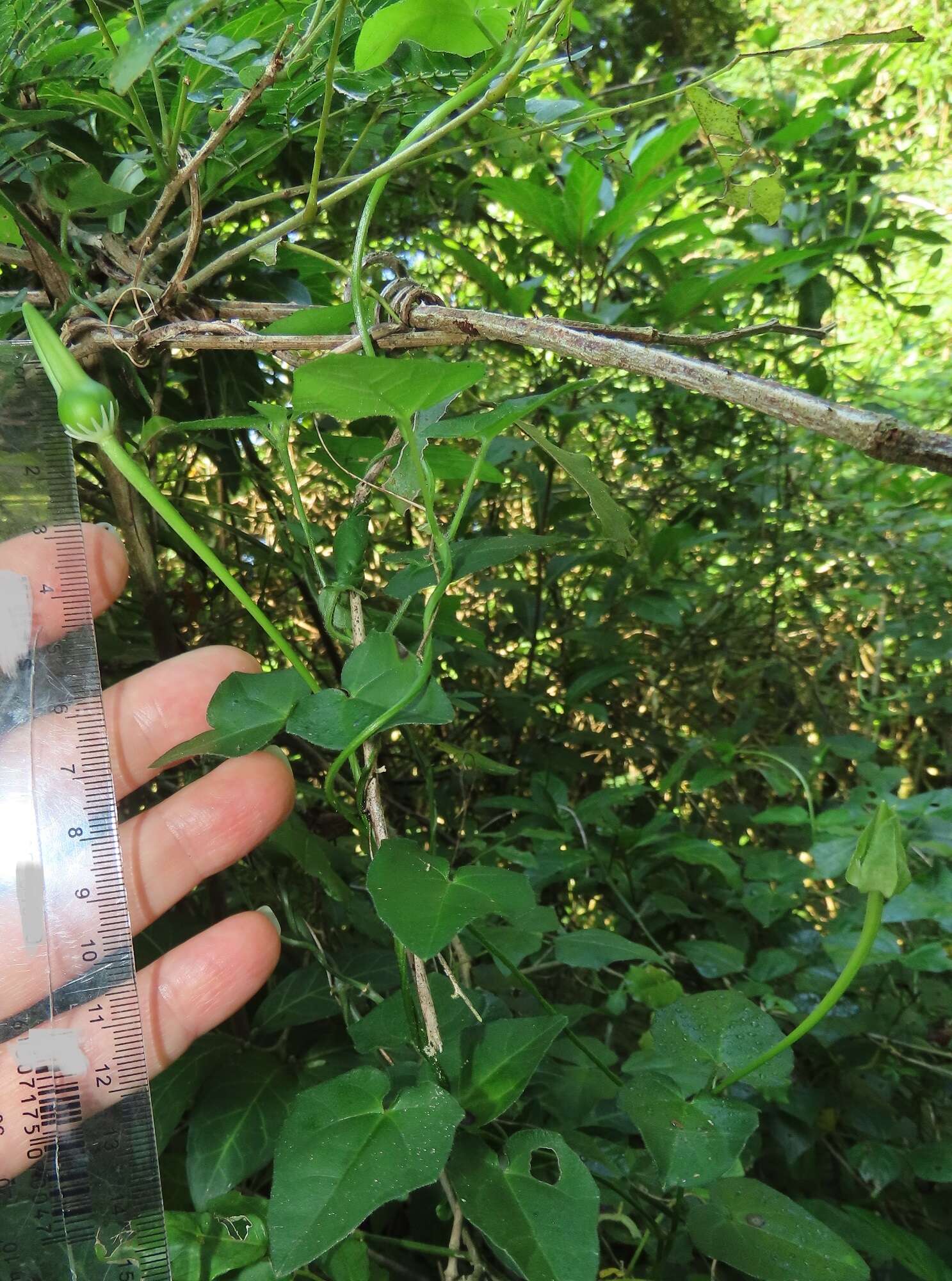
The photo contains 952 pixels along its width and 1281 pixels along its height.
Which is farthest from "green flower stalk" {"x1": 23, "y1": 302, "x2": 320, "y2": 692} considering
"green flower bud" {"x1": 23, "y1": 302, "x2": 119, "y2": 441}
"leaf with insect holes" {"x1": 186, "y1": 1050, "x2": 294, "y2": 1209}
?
"leaf with insect holes" {"x1": 186, "y1": 1050, "x2": 294, "y2": 1209}

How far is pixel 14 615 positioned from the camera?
0.54 metres

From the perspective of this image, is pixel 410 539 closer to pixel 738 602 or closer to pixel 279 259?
pixel 279 259

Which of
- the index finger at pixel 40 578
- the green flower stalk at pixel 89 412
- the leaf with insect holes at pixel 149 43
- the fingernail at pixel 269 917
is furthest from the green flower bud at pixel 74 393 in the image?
the fingernail at pixel 269 917

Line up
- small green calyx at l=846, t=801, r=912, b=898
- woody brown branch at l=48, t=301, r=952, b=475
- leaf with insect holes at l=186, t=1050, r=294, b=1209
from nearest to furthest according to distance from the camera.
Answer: woody brown branch at l=48, t=301, r=952, b=475 < small green calyx at l=846, t=801, r=912, b=898 < leaf with insect holes at l=186, t=1050, r=294, b=1209

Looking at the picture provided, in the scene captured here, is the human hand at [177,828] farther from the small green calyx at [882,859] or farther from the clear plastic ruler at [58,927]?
the small green calyx at [882,859]

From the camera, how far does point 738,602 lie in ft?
4.14

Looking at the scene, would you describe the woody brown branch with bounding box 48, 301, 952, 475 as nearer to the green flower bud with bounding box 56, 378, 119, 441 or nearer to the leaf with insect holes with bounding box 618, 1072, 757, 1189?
the green flower bud with bounding box 56, 378, 119, 441

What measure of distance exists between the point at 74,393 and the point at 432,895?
0.24 m

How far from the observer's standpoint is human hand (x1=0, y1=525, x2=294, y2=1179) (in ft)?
1.71

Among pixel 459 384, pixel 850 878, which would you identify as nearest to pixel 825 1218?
pixel 850 878

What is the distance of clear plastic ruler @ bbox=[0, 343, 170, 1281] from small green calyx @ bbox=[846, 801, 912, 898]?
0.38 metres

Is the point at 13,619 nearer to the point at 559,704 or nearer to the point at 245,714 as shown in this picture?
the point at 245,714

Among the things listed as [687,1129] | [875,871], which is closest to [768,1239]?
[687,1129]

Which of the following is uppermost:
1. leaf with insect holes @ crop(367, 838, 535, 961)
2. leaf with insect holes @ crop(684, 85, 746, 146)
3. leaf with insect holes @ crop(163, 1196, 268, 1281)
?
leaf with insect holes @ crop(684, 85, 746, 146)
